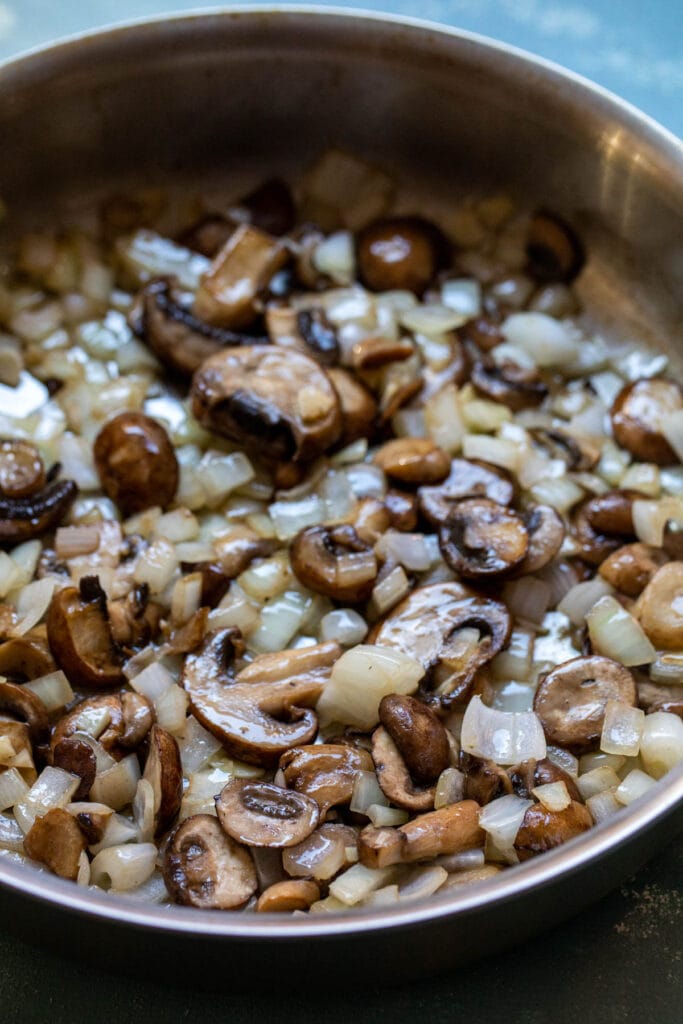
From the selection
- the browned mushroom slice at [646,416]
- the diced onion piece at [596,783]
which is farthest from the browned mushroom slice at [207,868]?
the browned mushroom slice at [646,416]

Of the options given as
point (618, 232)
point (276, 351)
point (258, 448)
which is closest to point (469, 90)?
point (618, 232)

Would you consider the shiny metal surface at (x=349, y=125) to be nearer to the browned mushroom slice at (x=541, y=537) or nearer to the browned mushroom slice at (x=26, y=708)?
the browned mushroom slice at (x=541, y=537)

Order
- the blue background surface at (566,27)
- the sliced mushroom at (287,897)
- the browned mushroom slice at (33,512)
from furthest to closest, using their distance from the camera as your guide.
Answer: the blue background surface at (566,27) → the browned mushroom slice at (33,512) → the sliced mushroom at (287,897)

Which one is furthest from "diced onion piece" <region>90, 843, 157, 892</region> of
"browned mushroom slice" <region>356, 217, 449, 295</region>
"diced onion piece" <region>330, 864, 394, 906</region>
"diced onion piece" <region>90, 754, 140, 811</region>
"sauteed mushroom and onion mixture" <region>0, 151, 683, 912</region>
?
"browned mushroom slice" <region>356, 217, 449, 295</region>

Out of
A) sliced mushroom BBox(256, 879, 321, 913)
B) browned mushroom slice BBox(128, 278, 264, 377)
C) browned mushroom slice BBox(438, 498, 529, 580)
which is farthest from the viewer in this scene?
browned mushroom slice BBox(128, 278, 264, 377)

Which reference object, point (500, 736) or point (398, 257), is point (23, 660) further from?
point (398, 257)

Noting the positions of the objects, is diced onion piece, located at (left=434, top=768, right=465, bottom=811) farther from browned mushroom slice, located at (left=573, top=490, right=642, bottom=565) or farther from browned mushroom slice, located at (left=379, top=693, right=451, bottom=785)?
browned mushroom slice, located at (left=573, top=490, right=642, bottom=565)

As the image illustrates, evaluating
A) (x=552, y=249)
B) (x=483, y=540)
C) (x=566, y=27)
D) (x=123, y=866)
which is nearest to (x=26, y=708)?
(x=123, y=866)
